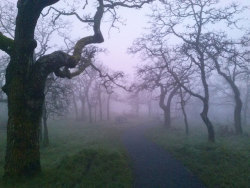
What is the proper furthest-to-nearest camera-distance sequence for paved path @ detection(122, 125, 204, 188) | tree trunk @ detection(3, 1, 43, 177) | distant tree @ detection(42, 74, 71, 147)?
distant tree @ detection(42, 74, 71, 147)
paved path @ detection(122, 125, 204, 188)
tree trunk @ detection(3, 1, 43, 177)

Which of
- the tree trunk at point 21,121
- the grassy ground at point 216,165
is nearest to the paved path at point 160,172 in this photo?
the grassy ground at point 216,165

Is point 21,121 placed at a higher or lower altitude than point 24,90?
lower

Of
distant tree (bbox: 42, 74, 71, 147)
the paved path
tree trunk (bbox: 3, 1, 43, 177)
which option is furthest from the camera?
distant tree (bbox: 42, 74, 71, 147)

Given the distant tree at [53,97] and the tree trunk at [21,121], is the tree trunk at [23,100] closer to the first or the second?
the tree trunk at [21,121]

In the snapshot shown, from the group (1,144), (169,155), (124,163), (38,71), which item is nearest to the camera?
(38,71)

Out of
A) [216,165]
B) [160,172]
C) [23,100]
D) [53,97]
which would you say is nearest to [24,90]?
[23,100]

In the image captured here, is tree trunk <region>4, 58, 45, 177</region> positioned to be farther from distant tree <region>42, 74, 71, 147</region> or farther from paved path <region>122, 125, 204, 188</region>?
distant tree <region>42, 74, 71, 147</region>

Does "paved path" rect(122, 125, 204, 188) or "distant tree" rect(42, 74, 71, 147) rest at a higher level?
"distant tree" rect(42, 74, 71, 147)

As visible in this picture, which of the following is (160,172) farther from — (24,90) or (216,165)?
(24,90)

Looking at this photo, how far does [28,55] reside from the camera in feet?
26.9

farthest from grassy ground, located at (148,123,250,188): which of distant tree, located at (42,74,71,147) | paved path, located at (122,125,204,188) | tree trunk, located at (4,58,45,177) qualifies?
distant tree, located at (42,74,71,147)

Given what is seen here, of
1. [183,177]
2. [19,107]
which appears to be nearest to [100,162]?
[183,177]

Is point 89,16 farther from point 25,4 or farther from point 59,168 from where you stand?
point 59,168

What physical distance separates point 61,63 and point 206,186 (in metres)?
7.23
